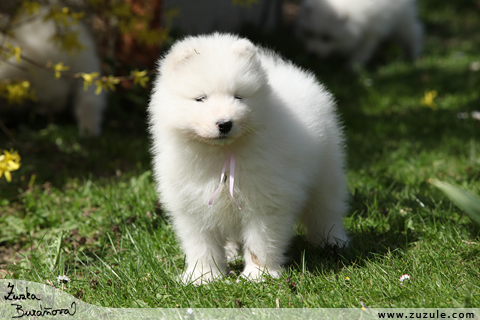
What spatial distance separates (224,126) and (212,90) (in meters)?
0.18

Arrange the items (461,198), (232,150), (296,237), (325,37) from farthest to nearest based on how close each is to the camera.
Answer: (325,37) → (296,237) → (232,150) → (461,198)

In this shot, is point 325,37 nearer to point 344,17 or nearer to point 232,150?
point 344,17

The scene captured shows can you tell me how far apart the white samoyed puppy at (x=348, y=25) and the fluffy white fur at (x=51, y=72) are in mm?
4015

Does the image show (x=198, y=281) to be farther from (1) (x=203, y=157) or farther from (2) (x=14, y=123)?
(2) (x=14, y=123)

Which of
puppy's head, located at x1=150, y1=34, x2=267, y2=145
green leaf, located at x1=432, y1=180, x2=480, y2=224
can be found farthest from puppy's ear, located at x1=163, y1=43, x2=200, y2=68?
green leaf, located at x1=432, y1=180, x2=480, y2=224

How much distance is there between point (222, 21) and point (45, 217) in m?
5.07

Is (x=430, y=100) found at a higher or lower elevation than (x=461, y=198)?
lower

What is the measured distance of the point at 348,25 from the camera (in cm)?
779

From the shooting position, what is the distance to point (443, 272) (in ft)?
7.54

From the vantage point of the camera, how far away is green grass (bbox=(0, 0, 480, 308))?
231 centimetres

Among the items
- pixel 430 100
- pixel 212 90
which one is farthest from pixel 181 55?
pixel 430 100

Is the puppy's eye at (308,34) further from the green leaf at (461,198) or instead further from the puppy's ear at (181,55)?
the green leaf at (461,198)

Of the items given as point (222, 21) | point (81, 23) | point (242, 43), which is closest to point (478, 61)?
point (222, 21)

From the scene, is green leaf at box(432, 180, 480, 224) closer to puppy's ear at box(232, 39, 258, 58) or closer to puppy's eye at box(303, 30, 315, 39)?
puppy's ear at box(232, 39, 258, 58)
